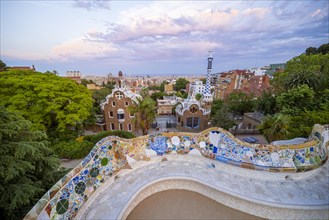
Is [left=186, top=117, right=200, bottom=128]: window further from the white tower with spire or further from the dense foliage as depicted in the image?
the dense foliage

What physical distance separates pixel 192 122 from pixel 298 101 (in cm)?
1309

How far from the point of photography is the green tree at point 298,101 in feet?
45.7

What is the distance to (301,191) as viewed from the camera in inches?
221

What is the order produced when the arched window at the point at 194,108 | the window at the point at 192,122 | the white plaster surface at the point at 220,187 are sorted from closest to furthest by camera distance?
the white plaster surface at the point at 220,187, the arched window at the point at 194,108, the window at the point at 192,122

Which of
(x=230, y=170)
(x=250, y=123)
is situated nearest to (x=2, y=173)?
(x=230, y=170)

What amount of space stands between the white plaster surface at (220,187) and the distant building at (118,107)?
15.2 meters

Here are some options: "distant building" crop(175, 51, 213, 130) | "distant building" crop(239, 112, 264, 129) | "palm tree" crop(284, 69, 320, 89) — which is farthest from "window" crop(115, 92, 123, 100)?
"palm tree" crop(284, 69, 320, 89)

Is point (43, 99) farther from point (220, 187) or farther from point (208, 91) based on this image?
point (208, 91)

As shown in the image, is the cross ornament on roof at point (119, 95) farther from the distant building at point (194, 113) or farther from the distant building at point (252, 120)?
the distant building at point (252, 120)

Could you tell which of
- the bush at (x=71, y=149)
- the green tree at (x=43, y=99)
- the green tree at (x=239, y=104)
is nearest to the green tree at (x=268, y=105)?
the green tree at (x=239, y=104)

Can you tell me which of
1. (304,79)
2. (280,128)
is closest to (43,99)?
(280,128)

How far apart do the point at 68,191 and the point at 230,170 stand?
6084 millimetres

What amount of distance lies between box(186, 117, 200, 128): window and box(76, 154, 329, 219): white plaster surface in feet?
56.3

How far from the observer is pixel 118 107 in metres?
21.0
